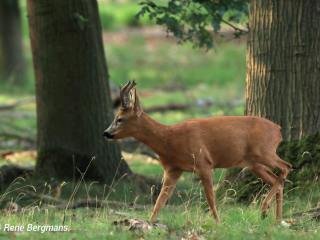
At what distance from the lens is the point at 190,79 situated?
28.0m

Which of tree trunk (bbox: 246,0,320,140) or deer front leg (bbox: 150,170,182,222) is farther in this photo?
tree trunk (bbox: 246,0,320,140)

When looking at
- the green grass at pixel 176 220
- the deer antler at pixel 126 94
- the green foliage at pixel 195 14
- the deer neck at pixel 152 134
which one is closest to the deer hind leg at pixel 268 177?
the green grass at pixel 176 220

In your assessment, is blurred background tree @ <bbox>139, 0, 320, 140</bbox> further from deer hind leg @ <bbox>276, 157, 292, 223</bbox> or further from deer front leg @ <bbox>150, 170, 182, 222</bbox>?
deer front leg @ <bbox>150, 170, 182, 222</bbox>

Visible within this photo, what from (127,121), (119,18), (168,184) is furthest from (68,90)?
(119,18)

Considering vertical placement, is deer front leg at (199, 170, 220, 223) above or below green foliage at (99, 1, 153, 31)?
above

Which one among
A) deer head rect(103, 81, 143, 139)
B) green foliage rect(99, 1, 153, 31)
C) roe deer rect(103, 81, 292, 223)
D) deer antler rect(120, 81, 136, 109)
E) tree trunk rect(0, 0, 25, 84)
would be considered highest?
deer antler rect(120, 81, 136, 109)

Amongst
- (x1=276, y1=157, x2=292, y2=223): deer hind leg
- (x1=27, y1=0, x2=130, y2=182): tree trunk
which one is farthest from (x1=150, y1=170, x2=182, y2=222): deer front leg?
(x1=27, y1=0, x2=130, y2=182): tree trunk

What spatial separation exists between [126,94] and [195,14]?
13.2 feet

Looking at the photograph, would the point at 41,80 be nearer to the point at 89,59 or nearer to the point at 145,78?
the point at 89,59

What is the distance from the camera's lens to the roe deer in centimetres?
866

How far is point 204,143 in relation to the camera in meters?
8.72

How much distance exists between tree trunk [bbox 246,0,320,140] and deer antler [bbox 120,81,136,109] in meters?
2.19

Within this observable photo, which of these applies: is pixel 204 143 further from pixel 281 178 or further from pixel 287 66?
pixel 287 66

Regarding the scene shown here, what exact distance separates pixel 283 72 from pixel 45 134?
324cm
